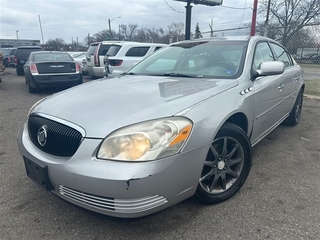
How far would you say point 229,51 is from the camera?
3.02 meters

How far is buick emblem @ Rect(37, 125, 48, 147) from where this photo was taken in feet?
6.53

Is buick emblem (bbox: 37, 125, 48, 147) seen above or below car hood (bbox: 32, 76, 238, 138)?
below

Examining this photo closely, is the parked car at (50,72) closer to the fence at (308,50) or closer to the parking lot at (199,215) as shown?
the parking lot at (199,215)

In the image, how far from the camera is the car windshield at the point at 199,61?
2807 millimetres

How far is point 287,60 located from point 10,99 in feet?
23.9

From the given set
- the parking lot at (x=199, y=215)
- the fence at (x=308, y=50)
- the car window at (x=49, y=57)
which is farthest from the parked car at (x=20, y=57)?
the parking lot at (x=199, y=215)

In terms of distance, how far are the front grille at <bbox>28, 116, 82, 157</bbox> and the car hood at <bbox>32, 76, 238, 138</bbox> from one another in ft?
0.24

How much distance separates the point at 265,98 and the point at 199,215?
5.17ft

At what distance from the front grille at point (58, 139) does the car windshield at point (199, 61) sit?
147cm

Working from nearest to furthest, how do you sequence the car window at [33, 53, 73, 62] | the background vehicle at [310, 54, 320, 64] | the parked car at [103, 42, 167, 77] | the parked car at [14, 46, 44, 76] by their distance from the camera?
the car window at [33, 53, 73, 62]
the parked car at [103, 42, 167, 77]
the background vehicle at [310, 54, 320, 64]
the parked car at [14, 46, 44, 76]

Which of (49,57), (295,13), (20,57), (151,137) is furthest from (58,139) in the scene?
(295,13)

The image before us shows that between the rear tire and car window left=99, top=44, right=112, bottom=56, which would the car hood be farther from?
car window left=99, top=44, right=112, bottom=56

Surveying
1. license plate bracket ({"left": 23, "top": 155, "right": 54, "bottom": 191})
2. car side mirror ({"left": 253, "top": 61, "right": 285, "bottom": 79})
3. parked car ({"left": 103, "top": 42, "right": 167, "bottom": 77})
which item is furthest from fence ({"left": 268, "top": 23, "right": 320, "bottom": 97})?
license plate bracket ({"left": 23, "top": 155, "right": 54, "bottom": 191})

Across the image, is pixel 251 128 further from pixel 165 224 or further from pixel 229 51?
pixel 165 224
